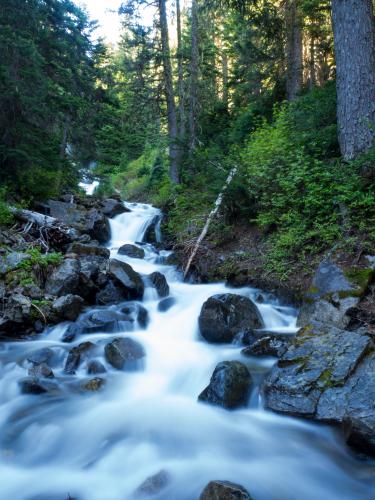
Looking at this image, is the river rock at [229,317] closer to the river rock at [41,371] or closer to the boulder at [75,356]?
the boulder at [75,356]

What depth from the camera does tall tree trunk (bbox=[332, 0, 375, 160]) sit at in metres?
7.65

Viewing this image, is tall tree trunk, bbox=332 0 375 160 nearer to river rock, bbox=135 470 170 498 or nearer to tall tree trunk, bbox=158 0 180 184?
river rock, bbox=135 470 170 498

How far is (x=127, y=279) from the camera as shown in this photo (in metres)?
8.62

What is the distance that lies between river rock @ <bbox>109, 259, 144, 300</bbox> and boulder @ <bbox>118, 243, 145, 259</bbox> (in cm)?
238

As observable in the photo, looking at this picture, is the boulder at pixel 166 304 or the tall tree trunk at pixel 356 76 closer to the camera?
the tall tree trunk at pixel 356 76

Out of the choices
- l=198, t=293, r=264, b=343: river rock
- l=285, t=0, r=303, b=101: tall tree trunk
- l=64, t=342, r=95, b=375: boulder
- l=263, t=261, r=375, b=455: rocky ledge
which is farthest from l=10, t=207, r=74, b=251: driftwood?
l=285, t=0, r=303, b=101: tall tree trunk

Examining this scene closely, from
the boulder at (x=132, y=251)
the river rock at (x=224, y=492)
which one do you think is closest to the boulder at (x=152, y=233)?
the boulder at (x=132, y=251)

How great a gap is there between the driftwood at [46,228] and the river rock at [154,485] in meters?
6.84

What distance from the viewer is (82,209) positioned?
13.3 m

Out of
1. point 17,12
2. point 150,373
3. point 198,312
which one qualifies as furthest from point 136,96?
point 150,373

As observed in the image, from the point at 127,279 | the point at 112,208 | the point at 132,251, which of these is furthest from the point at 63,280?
the point at 112,208

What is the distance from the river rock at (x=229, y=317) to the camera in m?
6.73

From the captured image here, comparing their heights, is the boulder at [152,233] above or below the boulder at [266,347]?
above

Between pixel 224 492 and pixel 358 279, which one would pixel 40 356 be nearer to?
pixel 224 492
